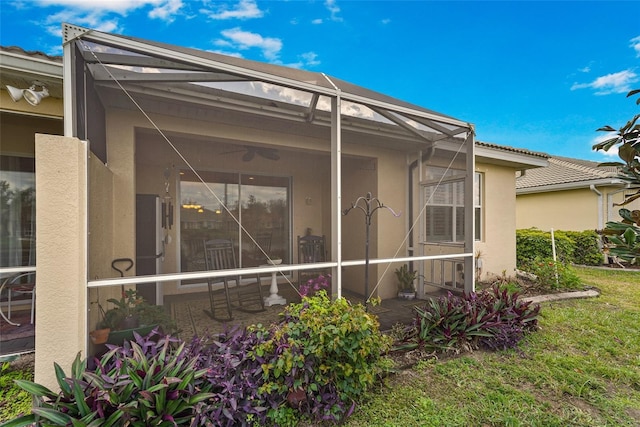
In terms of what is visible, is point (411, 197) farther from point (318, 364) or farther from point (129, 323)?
point (129, 323)

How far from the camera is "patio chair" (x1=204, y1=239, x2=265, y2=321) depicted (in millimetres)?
3826

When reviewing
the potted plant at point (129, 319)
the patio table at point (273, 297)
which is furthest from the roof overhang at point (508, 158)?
the potted plant at point (129, 319)

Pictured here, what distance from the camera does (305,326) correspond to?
Result: 2223mm

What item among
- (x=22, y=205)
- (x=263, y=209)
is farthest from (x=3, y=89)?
(x=263, y=209)

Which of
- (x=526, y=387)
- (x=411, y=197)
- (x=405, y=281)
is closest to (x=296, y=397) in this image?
(x=526, y=387)

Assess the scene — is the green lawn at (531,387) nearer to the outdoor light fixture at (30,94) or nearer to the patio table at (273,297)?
the patio table at (273,297)

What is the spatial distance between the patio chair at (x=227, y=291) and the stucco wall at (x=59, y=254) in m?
1.72

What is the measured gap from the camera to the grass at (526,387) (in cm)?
218

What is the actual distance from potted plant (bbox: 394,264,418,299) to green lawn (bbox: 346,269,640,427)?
68.6 inches

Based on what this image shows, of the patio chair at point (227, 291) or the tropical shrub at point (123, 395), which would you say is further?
the patio chair at point (227, 291)

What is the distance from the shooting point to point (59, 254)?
79.5 inches

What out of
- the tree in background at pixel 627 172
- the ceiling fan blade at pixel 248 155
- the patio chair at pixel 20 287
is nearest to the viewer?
the tree in background at pixel 627 172

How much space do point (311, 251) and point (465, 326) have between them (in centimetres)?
258

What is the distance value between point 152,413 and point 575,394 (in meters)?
3.34
